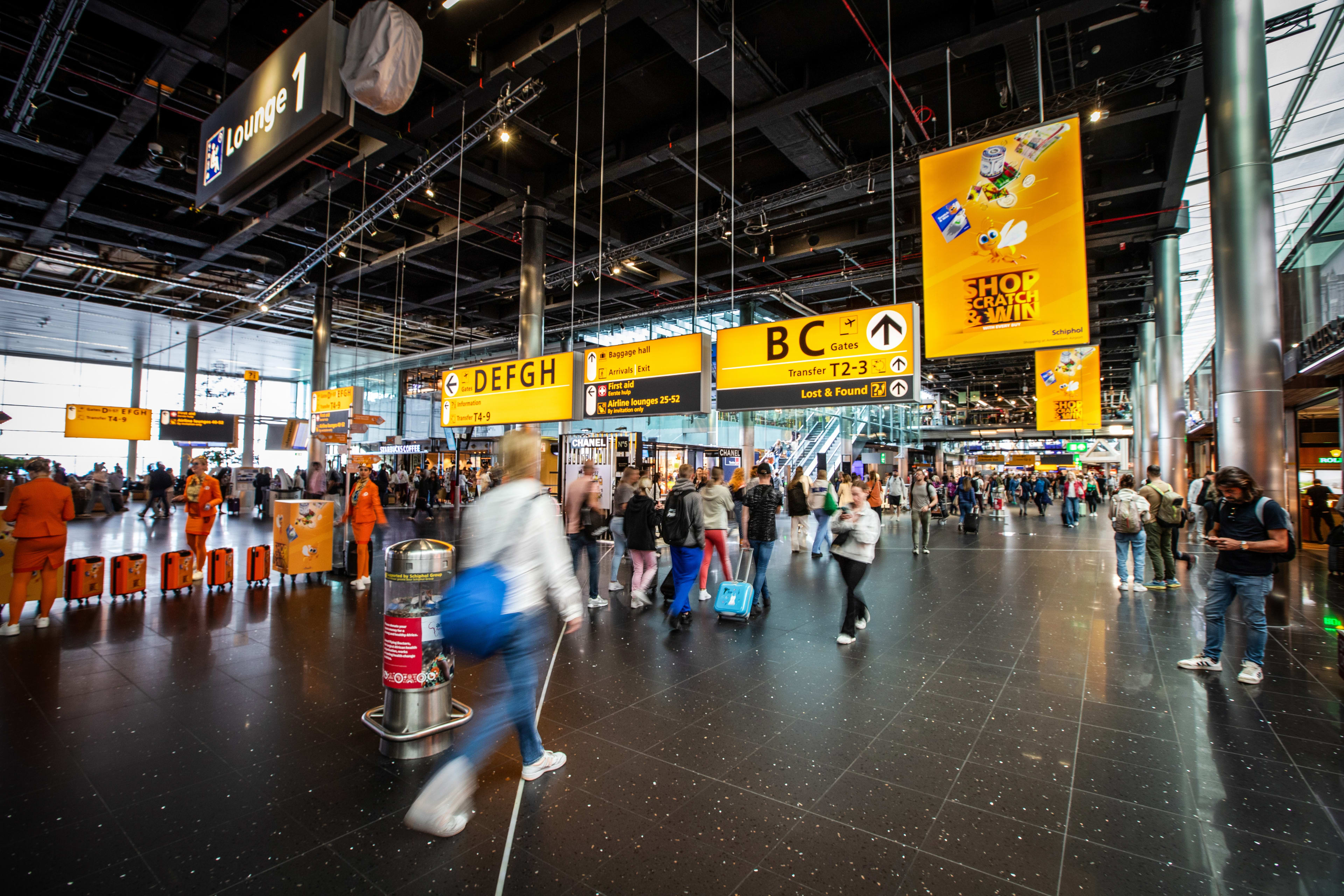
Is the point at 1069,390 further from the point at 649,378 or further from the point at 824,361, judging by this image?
the point at 649,378

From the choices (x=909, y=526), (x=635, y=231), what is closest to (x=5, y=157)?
(x=635, y=231)

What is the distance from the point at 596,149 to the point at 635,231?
376cm

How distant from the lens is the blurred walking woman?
8.42ft

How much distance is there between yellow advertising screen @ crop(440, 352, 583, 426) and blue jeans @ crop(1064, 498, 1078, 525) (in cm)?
1906

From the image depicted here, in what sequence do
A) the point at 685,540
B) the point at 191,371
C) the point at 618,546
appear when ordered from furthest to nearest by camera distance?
the point at 191,371 → the point at 618,546 → the point at 685,540

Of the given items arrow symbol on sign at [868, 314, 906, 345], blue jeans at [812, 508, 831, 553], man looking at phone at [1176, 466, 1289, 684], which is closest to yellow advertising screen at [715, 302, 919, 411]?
arrow symbol on sign at [868, 314, 906, 345]

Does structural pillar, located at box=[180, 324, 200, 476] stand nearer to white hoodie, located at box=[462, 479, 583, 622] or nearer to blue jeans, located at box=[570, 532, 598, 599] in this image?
blue jeans, located at box=[570, 532, 598, 599]

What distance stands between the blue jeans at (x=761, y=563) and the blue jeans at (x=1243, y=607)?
3.99 metres

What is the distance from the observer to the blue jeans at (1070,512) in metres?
19.8

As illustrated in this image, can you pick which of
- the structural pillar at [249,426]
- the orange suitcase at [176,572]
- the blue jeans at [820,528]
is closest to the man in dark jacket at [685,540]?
the blue jeans at [820,528]

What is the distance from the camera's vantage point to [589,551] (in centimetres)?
727

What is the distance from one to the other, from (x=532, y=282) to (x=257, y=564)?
270 inches

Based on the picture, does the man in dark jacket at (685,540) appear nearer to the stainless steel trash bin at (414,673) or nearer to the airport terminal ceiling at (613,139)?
the stainless steel trash bin at (414,673)

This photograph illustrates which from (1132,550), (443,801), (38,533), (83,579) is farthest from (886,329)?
(83,579)
